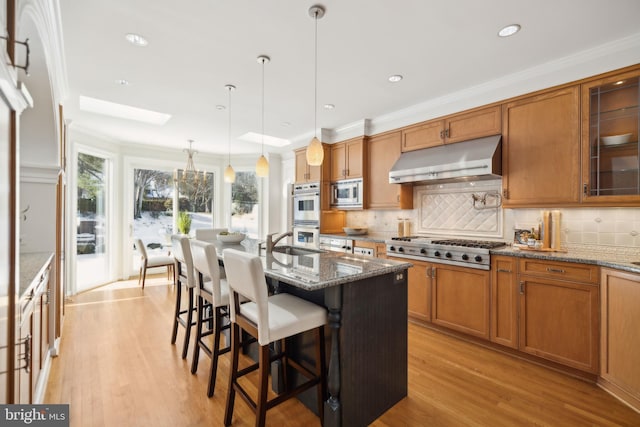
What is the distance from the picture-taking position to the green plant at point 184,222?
602cm

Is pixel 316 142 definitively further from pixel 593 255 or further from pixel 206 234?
pixel 593 255

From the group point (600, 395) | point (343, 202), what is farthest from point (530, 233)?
point (343, 202)

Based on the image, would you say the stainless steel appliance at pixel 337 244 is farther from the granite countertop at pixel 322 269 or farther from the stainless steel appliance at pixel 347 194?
the granite countertop at pixel 322 269

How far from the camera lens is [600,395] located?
2105 mm

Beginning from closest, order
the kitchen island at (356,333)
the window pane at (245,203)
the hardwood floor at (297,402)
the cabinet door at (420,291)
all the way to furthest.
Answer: the kitchen island at (356,333) < the hardwood floor at (297,402) < the cabinet door at (420,291) < the window pane at (245,203)

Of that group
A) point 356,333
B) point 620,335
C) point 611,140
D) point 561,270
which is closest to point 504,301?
point 561,270

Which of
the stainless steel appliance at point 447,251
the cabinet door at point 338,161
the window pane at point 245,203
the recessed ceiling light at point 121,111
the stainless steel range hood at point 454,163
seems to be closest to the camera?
the stainless steel appliance at point 447,251

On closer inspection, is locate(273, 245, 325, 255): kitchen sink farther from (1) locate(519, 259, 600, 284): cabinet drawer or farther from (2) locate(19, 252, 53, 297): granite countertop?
(1) locate(519, 259, 600, 284): cabinet drawer

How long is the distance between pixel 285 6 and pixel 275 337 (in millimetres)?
2071

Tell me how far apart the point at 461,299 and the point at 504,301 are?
0.38m

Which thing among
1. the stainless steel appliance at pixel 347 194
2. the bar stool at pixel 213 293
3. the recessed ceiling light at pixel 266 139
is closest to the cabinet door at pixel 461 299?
the stainless steel appliance at pixel 347 194

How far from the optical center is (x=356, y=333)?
1.76 m

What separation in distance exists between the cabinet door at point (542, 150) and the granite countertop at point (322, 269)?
5.76 ft

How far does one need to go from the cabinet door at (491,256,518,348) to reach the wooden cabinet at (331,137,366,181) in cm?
223
